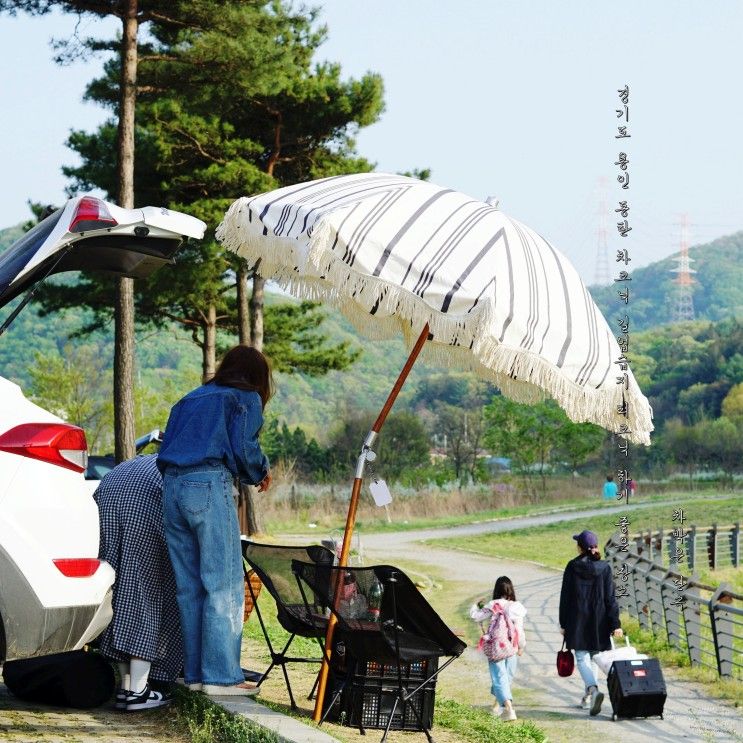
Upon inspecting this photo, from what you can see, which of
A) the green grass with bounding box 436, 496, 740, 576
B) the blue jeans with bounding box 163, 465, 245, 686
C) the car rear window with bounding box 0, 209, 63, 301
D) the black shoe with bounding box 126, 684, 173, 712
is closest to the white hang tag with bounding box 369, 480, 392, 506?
the blue jeans with bounding box 163, 465, 245, 686

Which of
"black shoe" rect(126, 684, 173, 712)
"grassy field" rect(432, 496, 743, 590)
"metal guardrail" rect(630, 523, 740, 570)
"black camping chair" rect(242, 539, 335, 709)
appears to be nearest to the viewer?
"black shoe" rect(126, 684, 173, 712)

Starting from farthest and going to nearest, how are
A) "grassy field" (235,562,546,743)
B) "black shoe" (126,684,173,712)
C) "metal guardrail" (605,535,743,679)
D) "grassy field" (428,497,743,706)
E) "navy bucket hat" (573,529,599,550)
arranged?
"grassy field" (428,497,743,706)
"metal guardrail" (605,535,743,679)
"navy bucket hat" (573,529,599,550)
"grassy field" (235,562,546,743)
"black shoe" (126,684,173,712)

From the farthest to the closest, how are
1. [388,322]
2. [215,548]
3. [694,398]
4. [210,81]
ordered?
1. [694,398]
2. [210,81]
3. [388,322]
4. [215,548]

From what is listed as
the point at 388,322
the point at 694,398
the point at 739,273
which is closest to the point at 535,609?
the point at 388,322

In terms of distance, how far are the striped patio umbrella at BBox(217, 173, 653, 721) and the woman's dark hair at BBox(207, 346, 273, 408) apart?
0.47 meters

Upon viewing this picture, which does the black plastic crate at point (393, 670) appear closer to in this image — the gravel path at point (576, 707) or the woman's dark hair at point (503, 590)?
the gravel path at point (576, 707)

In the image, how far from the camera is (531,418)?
70.1 m

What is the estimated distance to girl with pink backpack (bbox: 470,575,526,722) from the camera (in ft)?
27.6

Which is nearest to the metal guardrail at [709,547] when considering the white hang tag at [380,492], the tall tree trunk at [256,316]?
the tall tree trunk at [256,316]

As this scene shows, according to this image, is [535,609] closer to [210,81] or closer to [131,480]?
[210,81]

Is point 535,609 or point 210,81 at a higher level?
point 210,81

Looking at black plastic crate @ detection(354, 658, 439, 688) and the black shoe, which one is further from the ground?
black plastic crate @ detection(354, 658, 439, 688)

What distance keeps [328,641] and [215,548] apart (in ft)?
2.47

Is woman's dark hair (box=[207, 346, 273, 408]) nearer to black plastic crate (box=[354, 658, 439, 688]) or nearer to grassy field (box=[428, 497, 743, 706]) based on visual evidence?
black plastic crate (box=[354, 658, 439, 688])
